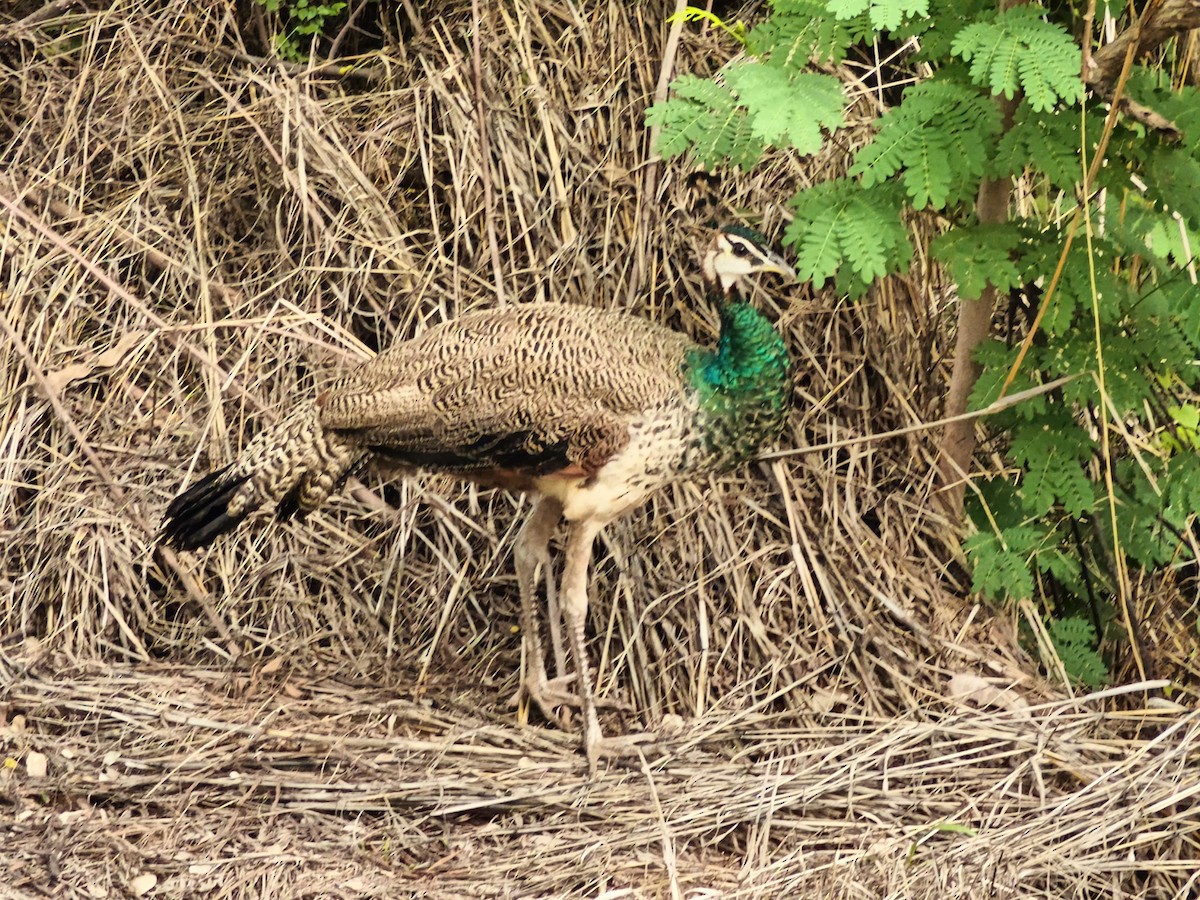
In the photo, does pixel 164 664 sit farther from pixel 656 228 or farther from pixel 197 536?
pixel 656 228

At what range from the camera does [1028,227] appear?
11.0 ft

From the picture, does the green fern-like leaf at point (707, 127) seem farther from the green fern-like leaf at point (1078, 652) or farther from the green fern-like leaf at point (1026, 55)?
the green fern-like leaf at point (1078, 652)

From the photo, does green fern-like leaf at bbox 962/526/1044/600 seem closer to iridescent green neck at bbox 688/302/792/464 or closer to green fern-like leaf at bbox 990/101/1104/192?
iridescent green neck at bbox 688/302/792/464

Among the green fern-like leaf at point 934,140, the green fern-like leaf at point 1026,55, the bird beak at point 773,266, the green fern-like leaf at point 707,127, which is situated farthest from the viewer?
the bird beak at point 773,266

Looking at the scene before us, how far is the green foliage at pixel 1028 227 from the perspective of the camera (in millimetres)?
2902

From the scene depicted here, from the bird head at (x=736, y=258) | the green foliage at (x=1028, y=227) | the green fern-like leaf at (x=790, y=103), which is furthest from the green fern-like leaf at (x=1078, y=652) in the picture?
the green fern-like leaf at (x=790, y=103)

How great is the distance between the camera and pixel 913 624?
3.48 m

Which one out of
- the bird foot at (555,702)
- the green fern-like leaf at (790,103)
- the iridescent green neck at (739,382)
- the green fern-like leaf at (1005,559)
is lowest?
the bird foot at (555,702)

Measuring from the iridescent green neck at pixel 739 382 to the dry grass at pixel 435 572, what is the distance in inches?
16.6

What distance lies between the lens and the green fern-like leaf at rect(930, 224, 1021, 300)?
3115mm

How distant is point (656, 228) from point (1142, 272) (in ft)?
4.62

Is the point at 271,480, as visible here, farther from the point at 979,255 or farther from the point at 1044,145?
the point at 1044,145

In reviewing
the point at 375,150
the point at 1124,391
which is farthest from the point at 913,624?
the point at 375,150

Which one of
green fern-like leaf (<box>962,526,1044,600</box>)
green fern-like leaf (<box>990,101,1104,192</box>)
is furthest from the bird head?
green fern-like leaf (<box>962,526,1044,600</box>)
